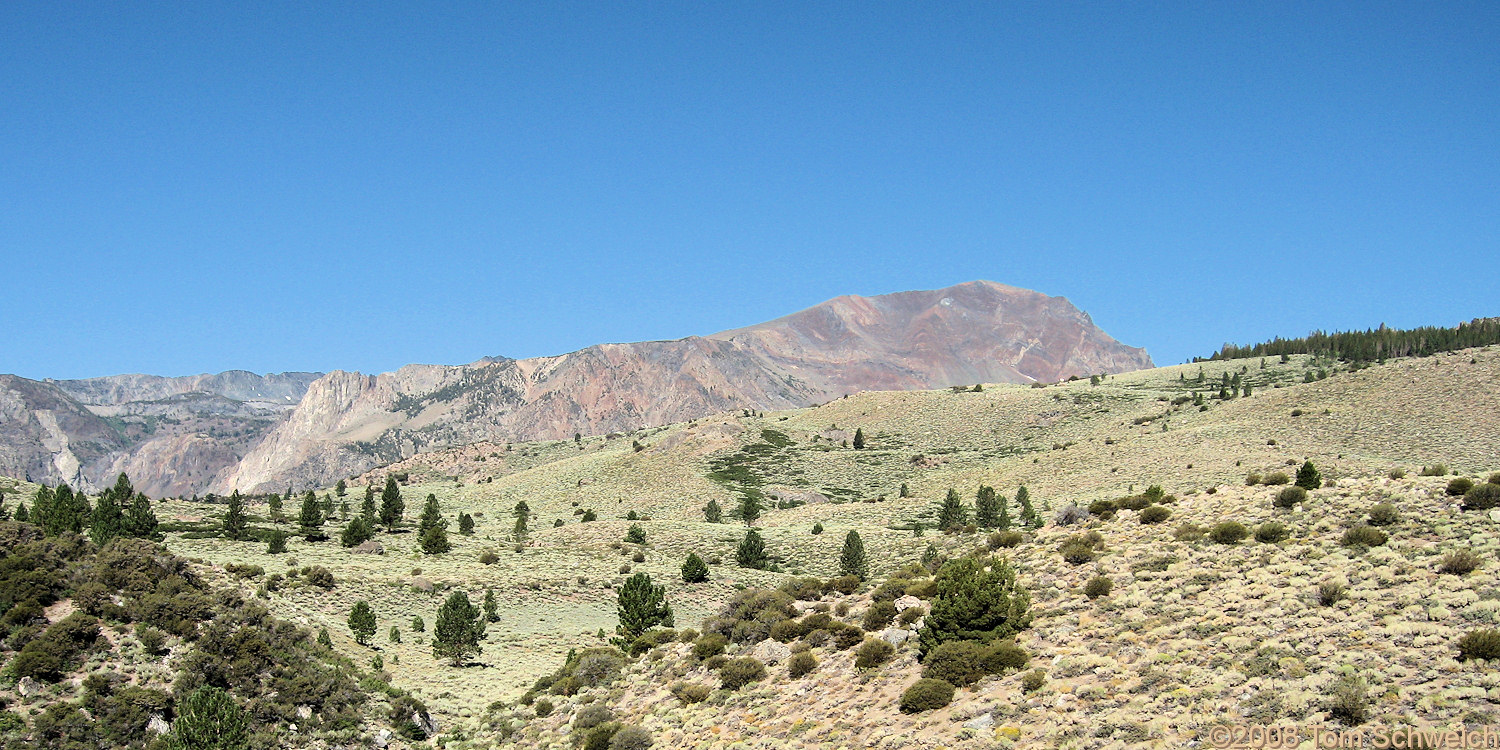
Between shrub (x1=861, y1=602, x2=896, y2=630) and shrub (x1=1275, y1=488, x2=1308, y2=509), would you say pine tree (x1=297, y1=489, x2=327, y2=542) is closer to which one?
shrub (x1=861, y1=602, x2=896, y2=630)

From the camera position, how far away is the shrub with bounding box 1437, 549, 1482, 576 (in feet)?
67.8

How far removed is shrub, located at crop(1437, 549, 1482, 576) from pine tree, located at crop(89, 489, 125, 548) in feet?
197

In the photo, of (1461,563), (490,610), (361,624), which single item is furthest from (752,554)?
(1461,563)

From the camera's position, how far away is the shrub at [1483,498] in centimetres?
2428

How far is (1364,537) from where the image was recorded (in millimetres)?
23953

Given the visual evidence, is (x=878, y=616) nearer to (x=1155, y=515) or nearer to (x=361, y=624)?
(x=1155, y=515)

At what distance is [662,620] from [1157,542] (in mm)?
23769

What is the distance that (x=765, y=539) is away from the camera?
72625mm

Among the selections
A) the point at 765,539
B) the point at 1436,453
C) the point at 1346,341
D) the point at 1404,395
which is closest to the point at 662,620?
the point at 765,539

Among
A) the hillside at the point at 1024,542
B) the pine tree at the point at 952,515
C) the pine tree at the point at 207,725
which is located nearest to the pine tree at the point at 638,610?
the hillside at the point at 1024,542

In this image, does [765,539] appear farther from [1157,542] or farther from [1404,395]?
[1404,395]

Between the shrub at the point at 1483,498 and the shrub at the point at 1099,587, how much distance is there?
9461mm

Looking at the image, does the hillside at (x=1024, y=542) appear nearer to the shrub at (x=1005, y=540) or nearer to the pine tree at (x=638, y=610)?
the shrub at (x=1005, y=540)

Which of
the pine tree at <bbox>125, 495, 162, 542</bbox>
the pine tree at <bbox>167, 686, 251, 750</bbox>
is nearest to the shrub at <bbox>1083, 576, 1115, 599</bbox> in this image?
the pine tree at <bbox>167, 686, 251, 750</bbox>
